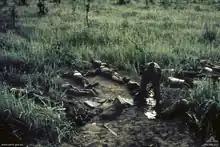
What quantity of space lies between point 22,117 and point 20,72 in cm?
209

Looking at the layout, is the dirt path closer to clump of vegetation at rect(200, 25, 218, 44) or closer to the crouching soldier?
the crouching soldier

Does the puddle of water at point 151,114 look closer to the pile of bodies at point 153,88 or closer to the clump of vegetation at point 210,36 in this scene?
the pile of bodies at point 153,88

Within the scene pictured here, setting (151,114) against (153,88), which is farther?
(153,88)

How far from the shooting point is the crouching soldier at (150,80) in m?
4.48

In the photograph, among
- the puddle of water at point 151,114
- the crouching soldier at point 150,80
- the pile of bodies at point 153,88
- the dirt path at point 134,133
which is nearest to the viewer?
the dirt path at point 134,133

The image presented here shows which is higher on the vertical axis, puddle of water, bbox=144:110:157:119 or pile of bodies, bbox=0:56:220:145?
pile of bodies, bbox=0:56:220:145

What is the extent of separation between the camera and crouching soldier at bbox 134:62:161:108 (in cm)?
448

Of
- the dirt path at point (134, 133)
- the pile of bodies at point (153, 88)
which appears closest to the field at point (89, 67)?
the dirt path at point (134, 133)

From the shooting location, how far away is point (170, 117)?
13.4ft

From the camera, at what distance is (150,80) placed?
14.9 feet

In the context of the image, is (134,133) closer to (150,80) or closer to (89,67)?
(150,80)

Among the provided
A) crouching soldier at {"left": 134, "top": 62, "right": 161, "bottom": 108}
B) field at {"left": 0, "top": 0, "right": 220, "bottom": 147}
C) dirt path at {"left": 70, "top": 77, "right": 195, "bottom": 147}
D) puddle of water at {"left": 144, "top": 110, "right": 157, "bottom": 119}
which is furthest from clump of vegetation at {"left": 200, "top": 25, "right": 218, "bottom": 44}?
dirt path at {"left": 70, "top": 77, "right": 195, "bottom": 147}

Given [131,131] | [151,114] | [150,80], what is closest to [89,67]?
[150,80]

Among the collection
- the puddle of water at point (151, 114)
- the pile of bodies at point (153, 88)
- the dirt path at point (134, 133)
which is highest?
the pile of bodies at point (153, 88)
